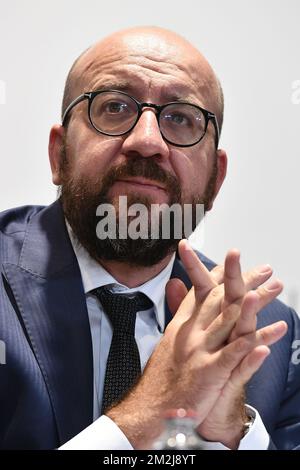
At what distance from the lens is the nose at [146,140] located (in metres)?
1.10

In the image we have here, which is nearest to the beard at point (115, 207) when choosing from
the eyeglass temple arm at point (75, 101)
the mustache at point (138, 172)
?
the mustache at point (138, 172)

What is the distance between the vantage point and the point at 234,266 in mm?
850

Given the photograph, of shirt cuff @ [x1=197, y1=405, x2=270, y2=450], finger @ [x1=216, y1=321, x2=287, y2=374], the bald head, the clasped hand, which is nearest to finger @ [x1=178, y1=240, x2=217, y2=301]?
the clasped hand

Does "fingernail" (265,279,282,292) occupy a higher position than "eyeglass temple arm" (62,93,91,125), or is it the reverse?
"eyeglass temple arm" (62,93,91,125)

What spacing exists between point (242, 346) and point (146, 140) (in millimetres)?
456

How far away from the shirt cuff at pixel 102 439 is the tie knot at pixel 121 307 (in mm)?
240

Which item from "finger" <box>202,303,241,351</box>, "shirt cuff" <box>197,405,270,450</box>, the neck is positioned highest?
"finger" <box>202,303,241,351</box>

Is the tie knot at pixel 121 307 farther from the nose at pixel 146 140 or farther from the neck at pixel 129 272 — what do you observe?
the nose at pixel 146 140

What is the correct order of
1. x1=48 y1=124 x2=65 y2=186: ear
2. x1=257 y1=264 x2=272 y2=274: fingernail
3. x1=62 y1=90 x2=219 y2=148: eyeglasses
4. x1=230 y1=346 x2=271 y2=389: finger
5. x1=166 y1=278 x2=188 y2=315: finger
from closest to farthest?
x1=230 y1=346 x2=271 y2=389: finger < x1=257 y1=264 x2=272 y2=274: fingernail < x1=166 y1=278 x2=188 y2=315: finger < x1=62 y1=90 x2=219 y2=148: eyeglasses < x1=48 y1=124 x2=65 y2=186: ear

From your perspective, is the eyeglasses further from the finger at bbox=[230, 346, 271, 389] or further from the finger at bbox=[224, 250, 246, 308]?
the finger at bbox=[230, 346, 271, 389]

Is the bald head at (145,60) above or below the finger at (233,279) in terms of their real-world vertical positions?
above

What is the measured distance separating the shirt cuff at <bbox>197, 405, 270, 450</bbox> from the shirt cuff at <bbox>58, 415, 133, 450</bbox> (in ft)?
0.44

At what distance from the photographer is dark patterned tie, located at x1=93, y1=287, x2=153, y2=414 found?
1055mm
